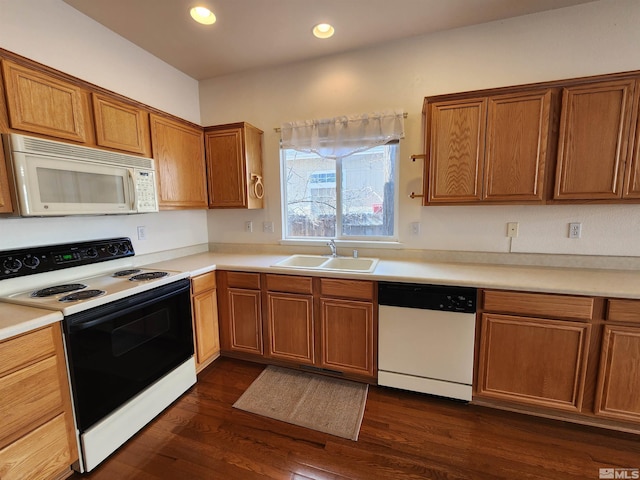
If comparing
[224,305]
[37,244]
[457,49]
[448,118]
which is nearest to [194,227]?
[224,305]

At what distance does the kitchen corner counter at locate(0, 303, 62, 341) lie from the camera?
1.16 metres

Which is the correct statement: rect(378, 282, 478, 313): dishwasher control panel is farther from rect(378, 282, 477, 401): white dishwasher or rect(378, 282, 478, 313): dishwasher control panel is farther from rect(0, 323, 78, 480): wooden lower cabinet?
rect(0, 323, 78, 480): wooden lower cabinet

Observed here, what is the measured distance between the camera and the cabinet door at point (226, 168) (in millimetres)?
2537

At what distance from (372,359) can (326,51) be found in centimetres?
259

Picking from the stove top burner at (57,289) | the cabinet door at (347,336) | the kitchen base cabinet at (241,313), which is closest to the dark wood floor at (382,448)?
the cabinet door at (347,336)

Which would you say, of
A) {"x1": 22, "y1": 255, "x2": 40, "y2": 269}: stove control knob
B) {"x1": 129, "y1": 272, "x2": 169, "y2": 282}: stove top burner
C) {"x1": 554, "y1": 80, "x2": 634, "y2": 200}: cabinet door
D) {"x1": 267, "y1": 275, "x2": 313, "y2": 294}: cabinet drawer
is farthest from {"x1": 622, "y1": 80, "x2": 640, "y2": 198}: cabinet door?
{"x1": 22, "y1": 255, "x2": 40, "y2": 269}: stove control knob

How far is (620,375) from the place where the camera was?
1565mm

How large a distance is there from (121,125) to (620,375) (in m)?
3.47

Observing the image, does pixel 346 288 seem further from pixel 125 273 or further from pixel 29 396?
pixel 29 396

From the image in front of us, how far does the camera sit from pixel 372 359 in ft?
6.72

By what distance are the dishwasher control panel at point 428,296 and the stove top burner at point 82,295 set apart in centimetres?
172

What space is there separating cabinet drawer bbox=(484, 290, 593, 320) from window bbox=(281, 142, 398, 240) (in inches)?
39.6

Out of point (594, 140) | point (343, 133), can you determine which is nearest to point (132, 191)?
point (343, 133)

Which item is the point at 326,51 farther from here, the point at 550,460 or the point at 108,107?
the point at 550,460
